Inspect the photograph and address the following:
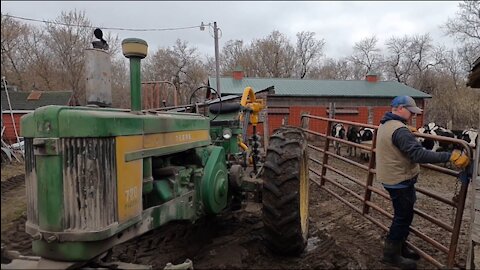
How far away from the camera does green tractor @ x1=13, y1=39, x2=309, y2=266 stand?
89.5 inches

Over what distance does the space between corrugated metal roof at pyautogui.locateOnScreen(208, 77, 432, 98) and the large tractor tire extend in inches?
768

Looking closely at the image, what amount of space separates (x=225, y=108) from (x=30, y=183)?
2918mm

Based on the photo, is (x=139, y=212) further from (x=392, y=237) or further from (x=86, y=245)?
(x=392, y=237)

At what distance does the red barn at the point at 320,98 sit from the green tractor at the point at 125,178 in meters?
18.6

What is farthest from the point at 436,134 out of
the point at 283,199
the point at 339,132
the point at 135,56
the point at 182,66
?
the point at 182,66

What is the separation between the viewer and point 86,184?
230 cm

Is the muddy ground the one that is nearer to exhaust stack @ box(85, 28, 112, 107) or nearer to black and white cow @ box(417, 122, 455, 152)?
exhaust stack @ box(85, 28, 112, 107)

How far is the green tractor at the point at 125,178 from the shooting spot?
2.27m

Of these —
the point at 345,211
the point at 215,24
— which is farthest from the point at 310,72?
the point at 345,211

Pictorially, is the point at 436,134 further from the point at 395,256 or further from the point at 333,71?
the point at 333,71

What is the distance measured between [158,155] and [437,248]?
2.99 meters

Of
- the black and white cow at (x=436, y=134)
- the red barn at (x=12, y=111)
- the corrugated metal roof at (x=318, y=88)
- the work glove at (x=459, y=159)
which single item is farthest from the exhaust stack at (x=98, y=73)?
the corrugated metal roof at (x=318, y=88)

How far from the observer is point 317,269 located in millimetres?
3770

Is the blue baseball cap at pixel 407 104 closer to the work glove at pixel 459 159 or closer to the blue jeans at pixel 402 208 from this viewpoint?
the work glove at pixel 459 159
